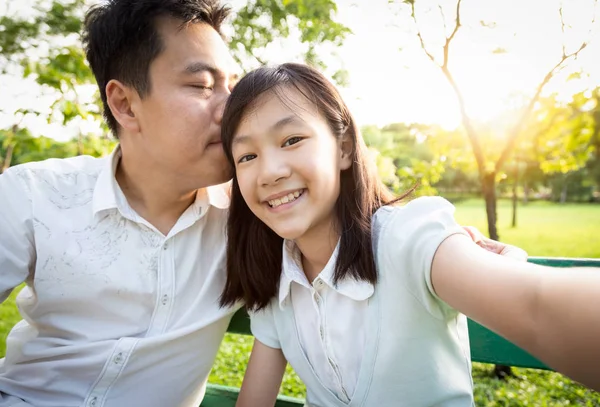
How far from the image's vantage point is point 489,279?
1.02 metres

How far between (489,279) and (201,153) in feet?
3.98

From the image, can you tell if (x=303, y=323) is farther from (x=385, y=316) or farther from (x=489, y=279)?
(x=489, y=279)

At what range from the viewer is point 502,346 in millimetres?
1763

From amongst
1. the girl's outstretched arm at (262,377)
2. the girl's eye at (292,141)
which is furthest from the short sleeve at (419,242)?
the girl's outstretched arm at (262,377)

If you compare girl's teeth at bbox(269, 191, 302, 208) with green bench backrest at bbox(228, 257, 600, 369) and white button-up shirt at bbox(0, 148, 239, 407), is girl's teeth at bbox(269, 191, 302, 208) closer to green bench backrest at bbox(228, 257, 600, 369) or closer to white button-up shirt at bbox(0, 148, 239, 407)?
white button-up shirt at bbox(0, 148, 239, 407)

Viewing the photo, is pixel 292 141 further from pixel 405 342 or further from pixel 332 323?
pixel 405 342

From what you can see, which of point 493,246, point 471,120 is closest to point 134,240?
point 493,246

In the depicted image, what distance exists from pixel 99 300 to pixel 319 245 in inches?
33.5

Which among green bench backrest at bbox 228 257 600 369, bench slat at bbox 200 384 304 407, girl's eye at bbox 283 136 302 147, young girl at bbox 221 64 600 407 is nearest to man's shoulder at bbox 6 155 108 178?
young girl at bbox 221 64 600 407

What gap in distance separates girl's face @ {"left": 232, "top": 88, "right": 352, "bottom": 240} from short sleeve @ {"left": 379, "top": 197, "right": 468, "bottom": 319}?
0.26m

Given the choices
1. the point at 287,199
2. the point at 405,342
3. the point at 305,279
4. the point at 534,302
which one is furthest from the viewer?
the point at 305,279

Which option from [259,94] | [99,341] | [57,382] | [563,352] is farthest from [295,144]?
[57,382]

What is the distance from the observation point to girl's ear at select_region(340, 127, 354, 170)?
65.7 inches

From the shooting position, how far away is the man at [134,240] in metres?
1.76
